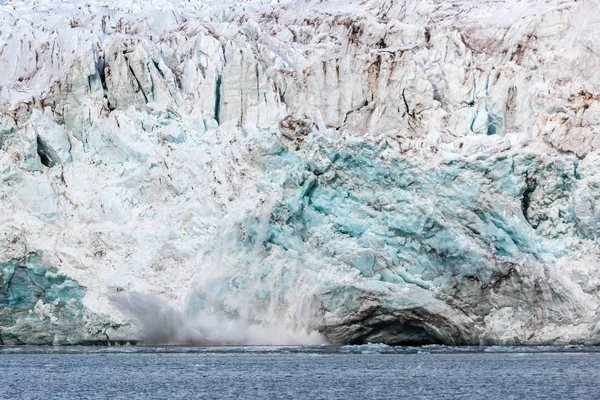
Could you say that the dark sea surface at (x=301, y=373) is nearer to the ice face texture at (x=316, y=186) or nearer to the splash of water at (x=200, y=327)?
the splash of water at (x=200, y=327)

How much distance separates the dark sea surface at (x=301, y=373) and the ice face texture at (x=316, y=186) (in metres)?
0.61

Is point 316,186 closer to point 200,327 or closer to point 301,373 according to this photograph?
point 200,327

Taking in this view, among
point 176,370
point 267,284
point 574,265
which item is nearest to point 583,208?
point 574,265

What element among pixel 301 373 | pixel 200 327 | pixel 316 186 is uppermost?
pixel 316 186

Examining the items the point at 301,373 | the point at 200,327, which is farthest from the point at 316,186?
the point at 301,373

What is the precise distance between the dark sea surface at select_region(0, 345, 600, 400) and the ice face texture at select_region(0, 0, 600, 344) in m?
0.61

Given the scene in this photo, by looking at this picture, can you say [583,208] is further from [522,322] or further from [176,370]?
[176,370]

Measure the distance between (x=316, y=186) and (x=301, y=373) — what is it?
6383 millimetres

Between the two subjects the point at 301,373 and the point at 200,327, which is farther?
the point at 200,327

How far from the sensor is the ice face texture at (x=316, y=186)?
100 ft

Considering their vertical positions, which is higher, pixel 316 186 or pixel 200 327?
pixel 316 186

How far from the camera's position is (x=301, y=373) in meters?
27.1

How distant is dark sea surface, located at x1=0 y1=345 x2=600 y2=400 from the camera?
23.2 meters

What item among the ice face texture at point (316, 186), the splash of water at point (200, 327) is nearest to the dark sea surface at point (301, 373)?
the splash of water at point (200, 327)
